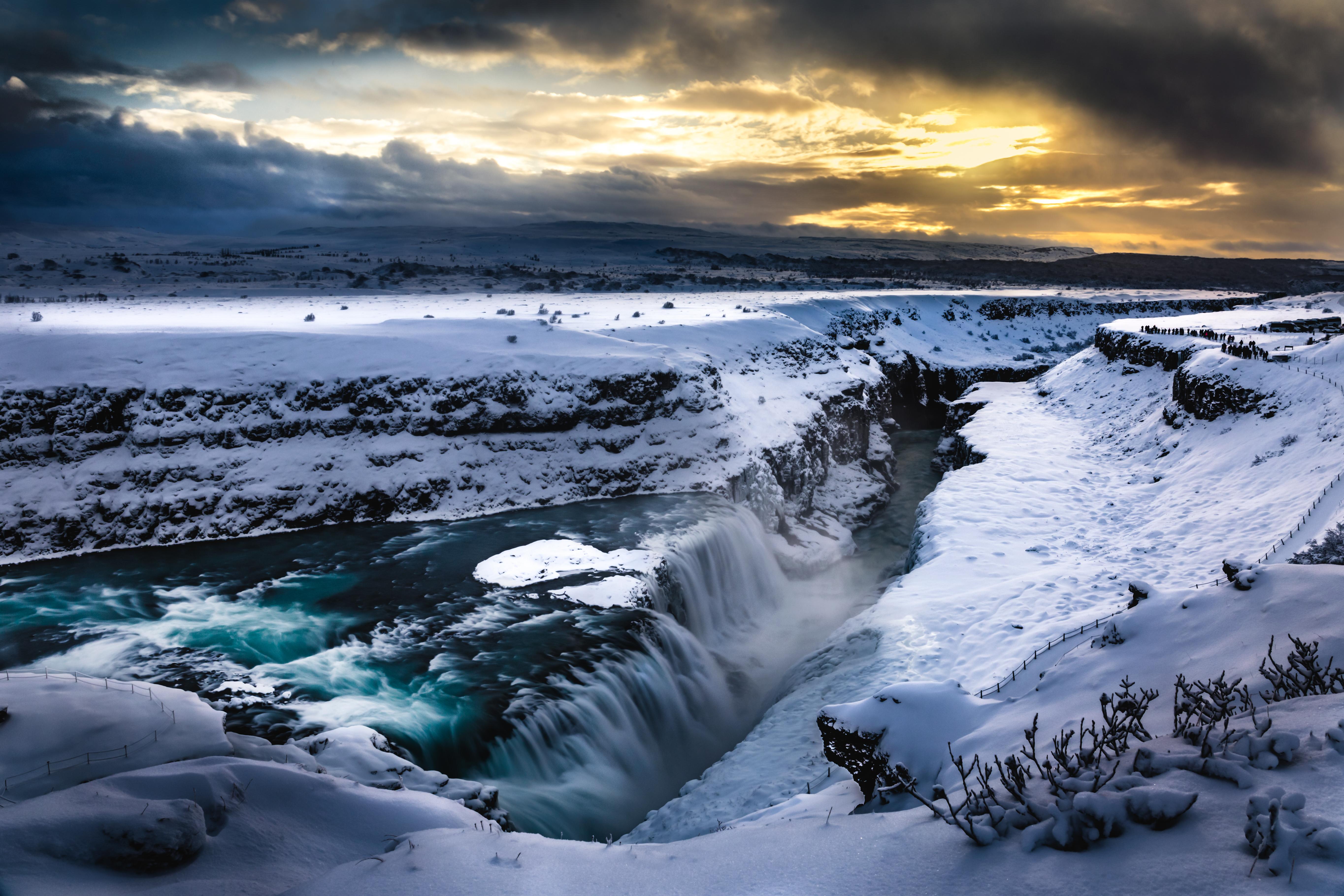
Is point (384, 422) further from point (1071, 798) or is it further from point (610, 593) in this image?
point (1071, 798)

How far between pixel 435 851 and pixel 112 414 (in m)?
22.0

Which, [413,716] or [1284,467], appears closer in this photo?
[413,716]

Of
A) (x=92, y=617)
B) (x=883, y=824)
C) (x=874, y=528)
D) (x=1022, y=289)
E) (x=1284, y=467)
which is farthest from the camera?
(x=1022, y=289)

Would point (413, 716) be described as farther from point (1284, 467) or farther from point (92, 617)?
point (1284, 467)

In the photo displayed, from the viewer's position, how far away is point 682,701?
15844mm

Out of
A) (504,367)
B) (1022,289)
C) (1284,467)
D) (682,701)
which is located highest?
(1022,289)

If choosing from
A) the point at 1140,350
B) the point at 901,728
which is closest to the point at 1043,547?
the point at 901,728

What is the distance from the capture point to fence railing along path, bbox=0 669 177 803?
7141mm

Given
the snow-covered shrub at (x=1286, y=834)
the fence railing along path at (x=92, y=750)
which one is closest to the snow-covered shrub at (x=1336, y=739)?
the snow-covered shrub at (x=1286, y=834)

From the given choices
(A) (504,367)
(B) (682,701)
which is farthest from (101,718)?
(A) (504,367)

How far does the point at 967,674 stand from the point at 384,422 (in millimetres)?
20349

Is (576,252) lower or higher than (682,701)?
higher

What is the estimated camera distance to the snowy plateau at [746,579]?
536 centimetres

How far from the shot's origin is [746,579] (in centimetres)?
2259
